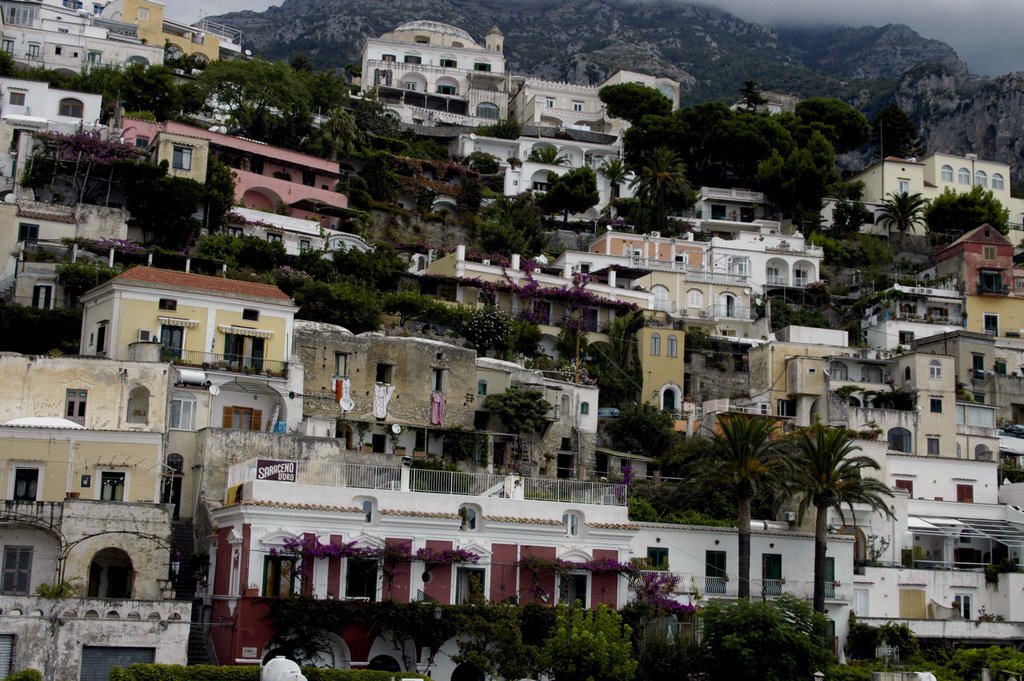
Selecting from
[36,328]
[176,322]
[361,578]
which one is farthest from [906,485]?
[36,328]

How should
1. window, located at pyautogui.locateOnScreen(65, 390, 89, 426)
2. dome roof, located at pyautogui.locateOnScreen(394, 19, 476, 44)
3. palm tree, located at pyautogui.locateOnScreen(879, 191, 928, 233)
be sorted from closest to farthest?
window, located at pyautogui.locateOnScreen(65, 390, 89, 426) → palm tree, located at pyautogui.locateOnScreen(879, 191, 928, 233) → dome roof, located at pyautogui.locateOnScreen(394, 19, 476, 44)

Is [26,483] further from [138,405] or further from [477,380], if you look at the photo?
[477,380]

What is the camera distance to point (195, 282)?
5522 cm

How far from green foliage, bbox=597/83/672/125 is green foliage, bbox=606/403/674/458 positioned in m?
53.1

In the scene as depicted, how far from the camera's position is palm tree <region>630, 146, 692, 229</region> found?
96188mm

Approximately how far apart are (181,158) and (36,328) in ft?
59.0

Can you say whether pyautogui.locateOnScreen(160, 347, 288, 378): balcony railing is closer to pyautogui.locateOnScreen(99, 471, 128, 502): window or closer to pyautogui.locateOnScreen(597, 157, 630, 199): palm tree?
pyautogui.locateOnScreen(99, 471, 128, 502): window

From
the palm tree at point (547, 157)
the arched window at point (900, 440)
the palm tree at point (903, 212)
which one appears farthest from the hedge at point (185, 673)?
the palm tree at point (903, 212)

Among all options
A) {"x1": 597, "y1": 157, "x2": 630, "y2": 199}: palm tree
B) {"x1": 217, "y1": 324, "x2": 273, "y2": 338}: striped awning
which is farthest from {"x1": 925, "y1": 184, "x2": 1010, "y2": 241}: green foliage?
{"x1": 217, "y1": 324, "x2": 273, "y2": 338}: striped awning

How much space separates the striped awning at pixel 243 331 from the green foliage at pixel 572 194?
141 feet

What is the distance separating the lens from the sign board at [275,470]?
140ft

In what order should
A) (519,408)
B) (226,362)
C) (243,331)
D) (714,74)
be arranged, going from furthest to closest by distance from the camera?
(714,74) → (519,408) → (243,331) → (226,362)

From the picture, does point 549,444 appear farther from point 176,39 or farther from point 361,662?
point 176,39

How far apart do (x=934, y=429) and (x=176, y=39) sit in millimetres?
76552
